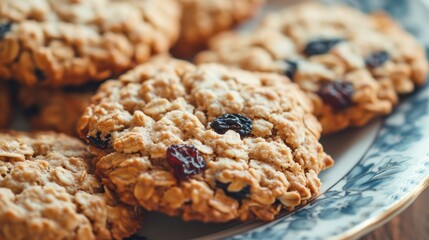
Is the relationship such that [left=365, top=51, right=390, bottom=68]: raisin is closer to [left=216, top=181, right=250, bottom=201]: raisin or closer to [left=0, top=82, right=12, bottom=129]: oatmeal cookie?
[left=216, top=181, right=250, bottom=201]: raisin

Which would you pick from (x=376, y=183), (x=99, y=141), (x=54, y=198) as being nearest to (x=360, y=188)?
(x=376, y=183)

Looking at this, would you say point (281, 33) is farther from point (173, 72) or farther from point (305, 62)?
point (173, 72)

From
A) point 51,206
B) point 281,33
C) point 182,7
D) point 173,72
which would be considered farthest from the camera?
point 182,7

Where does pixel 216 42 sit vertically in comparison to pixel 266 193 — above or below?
above

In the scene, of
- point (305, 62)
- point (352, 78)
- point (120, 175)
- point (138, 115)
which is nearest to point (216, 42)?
point (305, 62)

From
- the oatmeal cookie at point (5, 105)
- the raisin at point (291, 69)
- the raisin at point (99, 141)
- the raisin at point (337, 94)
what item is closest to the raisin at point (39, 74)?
the oatmeal cookie at point (5, 105)

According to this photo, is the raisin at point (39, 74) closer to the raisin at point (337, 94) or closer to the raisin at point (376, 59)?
the raisin at point (337, 94)

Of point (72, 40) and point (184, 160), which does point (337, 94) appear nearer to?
point (184, 160)
